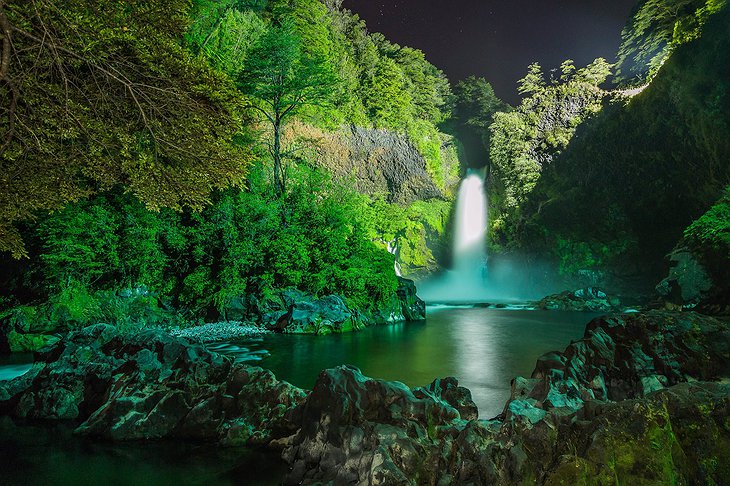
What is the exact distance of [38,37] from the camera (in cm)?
380

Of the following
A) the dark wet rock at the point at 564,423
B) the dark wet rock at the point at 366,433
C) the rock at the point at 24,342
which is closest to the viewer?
the dark wet rock at the point at 564,423

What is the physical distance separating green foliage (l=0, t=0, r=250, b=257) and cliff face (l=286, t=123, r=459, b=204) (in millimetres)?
19951

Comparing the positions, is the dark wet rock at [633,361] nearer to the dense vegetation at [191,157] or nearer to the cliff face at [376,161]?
the dense vegetation at [191,157]

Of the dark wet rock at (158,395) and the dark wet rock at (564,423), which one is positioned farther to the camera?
the dark wet rock at (158,395)

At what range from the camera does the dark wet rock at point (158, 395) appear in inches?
188

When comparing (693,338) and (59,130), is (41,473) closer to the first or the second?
(59,130)

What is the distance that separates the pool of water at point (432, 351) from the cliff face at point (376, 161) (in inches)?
556

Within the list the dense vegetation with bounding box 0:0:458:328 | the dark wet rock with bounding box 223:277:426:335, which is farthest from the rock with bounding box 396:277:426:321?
the dense vegetation with bounding box 0:0:458:328

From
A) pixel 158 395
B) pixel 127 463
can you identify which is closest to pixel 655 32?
pixel 158 395

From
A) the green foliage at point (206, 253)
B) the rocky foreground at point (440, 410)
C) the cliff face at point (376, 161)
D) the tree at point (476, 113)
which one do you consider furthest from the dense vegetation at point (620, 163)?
the green foliage at point (206, 253)

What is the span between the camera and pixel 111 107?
4570mm

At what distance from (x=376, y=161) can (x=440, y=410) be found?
81.8 ft

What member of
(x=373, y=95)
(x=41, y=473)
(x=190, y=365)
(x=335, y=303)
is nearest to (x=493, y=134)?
(x=373, y=95)

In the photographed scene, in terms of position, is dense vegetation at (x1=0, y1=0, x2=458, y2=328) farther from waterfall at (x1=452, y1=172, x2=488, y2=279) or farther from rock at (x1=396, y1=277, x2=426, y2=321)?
waterfall at (x1=452, y1=172, x2=488, y2=279)
